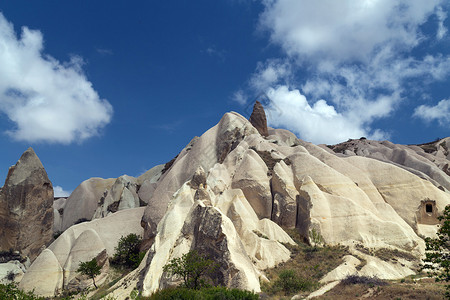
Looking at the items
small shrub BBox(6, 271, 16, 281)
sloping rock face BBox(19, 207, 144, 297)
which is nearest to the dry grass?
sloping rock face BBox(19, 207, 144, 297)

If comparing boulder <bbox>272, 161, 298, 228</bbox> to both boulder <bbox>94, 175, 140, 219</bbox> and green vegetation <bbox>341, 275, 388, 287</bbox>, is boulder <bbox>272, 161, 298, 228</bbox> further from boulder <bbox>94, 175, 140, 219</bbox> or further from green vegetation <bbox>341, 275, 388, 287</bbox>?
boulder <bbox>94, 175, 140, 219</bbox>

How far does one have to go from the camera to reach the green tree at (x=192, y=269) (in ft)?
73.6

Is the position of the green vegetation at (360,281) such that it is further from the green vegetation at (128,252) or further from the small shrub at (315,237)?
the green vegetation at (128,252)

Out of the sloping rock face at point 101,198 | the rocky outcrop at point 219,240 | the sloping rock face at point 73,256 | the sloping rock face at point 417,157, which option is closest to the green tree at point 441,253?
the rocky outcrop at point 219,240

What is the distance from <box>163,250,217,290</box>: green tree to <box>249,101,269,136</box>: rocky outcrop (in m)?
52.1

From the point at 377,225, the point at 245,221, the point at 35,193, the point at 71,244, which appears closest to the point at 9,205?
the point at 35,193

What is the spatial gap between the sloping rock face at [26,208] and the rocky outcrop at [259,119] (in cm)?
4219

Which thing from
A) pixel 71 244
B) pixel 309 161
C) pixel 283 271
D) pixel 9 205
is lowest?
pixel 283 271

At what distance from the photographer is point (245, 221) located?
32.8 meters

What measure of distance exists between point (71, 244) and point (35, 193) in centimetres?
950

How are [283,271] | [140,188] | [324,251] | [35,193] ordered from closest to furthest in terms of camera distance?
[283,271]
[324,251]
[35,193]
[140,188]

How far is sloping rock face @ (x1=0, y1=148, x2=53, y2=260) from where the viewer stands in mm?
42000

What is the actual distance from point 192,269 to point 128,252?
22.2 m

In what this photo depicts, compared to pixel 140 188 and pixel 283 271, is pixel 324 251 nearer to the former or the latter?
pixel 283 271
